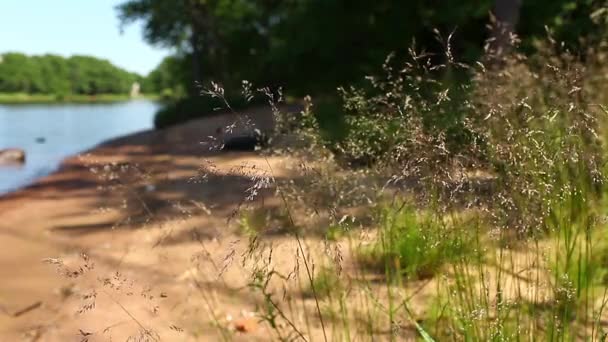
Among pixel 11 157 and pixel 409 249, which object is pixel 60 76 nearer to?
pixel 11 157

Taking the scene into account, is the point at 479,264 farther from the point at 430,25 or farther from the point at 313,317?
the point at 430,25

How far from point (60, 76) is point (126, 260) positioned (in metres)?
131

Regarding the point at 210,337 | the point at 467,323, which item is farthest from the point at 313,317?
the point at 467,323

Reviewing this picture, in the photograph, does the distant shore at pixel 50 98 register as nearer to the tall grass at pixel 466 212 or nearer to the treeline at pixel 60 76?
the treeline at pixel 60 76

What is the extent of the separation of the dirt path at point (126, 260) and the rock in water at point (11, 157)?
285 inches

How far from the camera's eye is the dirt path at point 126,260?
9.81 feet

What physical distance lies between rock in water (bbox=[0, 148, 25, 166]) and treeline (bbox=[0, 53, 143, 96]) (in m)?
109

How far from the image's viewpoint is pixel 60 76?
12475 centimetres

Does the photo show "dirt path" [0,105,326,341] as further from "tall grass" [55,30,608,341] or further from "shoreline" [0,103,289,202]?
"shoreline" [0,103,289,202]

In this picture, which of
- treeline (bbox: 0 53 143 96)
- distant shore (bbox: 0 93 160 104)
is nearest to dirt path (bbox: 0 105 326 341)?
distant shore (bbox: 0 93 160 104)

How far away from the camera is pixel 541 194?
2.23 metres

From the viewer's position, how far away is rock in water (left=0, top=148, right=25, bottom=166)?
15870 mm

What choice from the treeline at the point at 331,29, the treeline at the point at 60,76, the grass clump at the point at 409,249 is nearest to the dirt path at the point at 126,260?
the grass clump at the point at 409,249

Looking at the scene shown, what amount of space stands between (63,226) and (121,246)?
2.23 metres
